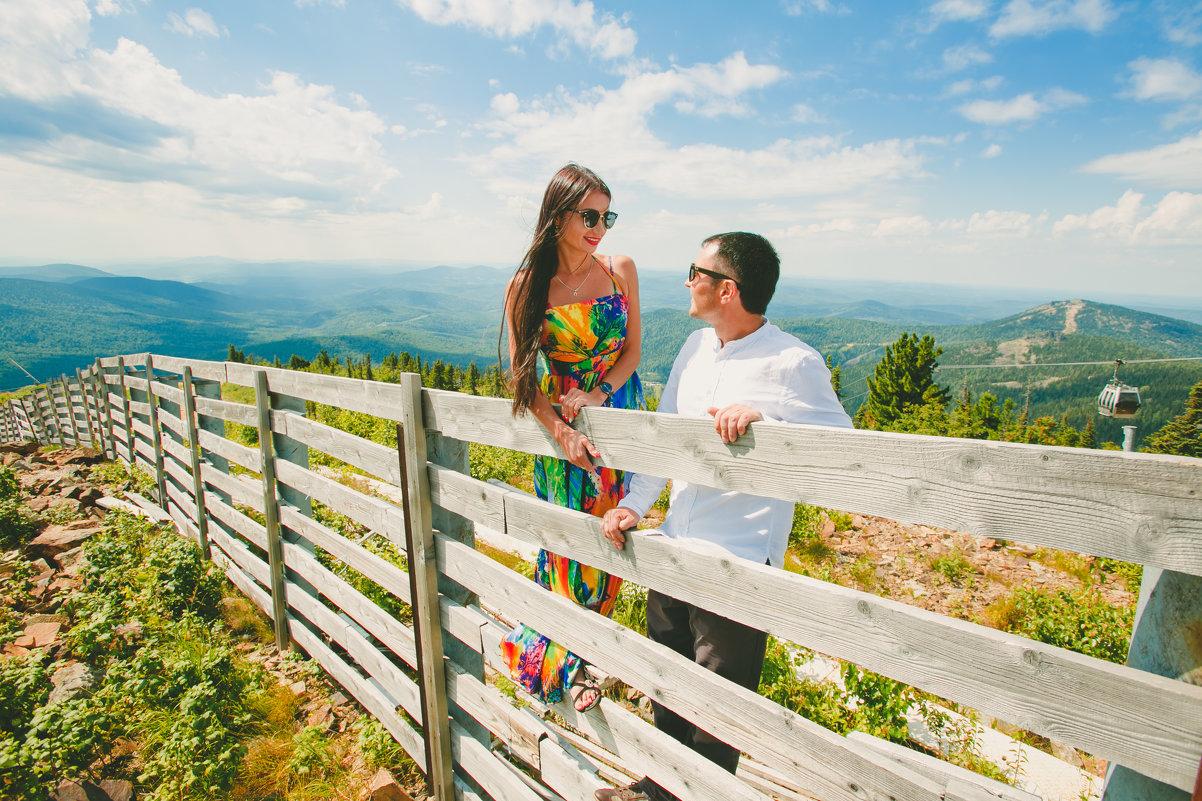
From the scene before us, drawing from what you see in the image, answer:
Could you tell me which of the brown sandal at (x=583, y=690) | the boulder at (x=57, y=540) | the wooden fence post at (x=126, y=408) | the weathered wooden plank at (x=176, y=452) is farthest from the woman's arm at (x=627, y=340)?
the wooden fence post at (x=126, y=408)

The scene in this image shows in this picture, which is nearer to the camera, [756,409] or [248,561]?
[756,409]

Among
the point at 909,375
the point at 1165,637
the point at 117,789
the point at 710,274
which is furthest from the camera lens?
the point at 909,375

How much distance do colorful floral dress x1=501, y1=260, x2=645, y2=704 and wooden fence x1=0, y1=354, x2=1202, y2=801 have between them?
129mm

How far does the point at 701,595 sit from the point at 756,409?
0.62 metres

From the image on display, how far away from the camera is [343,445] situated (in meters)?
3.60

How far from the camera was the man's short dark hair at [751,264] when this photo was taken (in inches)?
87.1

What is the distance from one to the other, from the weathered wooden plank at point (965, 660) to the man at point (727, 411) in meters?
0.22

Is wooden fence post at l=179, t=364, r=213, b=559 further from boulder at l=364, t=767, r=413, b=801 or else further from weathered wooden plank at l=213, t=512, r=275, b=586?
boulder at l=364, t=767, r=413, b=801

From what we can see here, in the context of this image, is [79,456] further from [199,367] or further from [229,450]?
[229,450]

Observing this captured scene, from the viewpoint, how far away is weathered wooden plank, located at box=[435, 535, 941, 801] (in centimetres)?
154

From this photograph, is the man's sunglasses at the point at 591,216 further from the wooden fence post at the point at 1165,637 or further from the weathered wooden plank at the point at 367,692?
the weathered wooden plank at the point at 367,692

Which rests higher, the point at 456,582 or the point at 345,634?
the point at 456,582

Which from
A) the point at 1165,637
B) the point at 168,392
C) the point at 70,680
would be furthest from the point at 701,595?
the point at 168,392

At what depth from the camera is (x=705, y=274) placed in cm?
229
